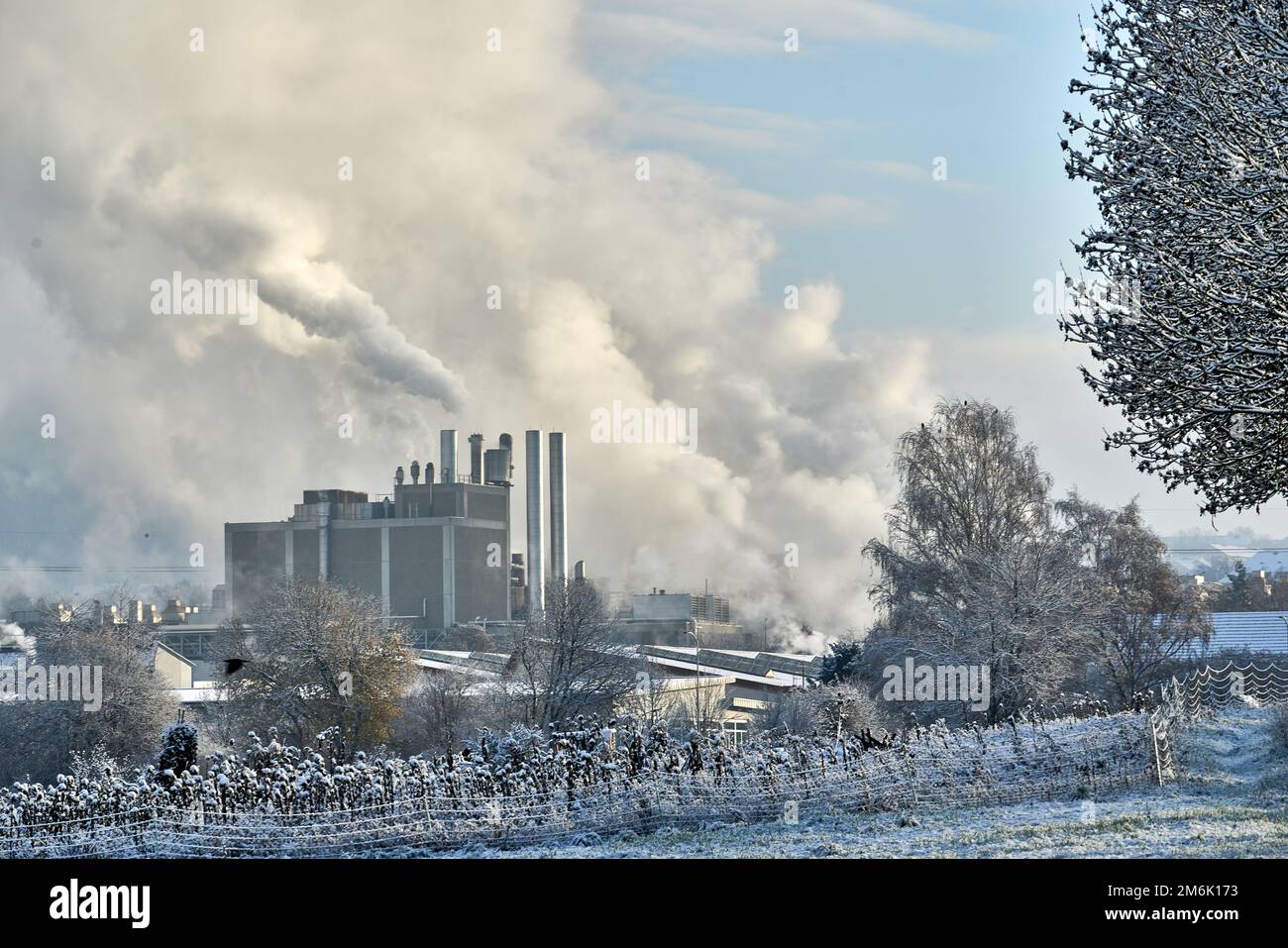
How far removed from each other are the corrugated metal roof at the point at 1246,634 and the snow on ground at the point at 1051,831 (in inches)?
1175

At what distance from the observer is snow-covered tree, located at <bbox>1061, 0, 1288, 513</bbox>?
35.2 feet

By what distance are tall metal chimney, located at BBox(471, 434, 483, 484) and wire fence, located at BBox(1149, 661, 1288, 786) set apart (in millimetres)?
52734

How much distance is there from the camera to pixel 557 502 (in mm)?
81000

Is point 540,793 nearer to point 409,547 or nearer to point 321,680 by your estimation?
point 321,680

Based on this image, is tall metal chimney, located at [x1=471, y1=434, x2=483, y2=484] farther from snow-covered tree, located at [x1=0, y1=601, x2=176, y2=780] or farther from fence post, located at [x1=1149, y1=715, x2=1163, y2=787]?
fence post, located at [x1=1149, y1=715, x2=1163, y2=787]

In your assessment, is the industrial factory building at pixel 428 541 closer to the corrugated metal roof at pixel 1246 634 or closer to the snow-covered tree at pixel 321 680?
the corrugated metal roof at pixel 1246 634

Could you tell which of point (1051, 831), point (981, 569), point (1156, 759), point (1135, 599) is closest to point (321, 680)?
point (981, 569)

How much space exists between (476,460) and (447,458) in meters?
1.83

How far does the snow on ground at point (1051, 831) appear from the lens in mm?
10812

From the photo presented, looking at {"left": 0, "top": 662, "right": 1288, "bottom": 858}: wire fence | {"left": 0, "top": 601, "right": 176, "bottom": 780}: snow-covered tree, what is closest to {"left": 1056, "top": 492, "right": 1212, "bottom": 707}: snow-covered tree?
{"left": 0, "top": 662, "right": 1288, "bottom": 858}: wire fence
